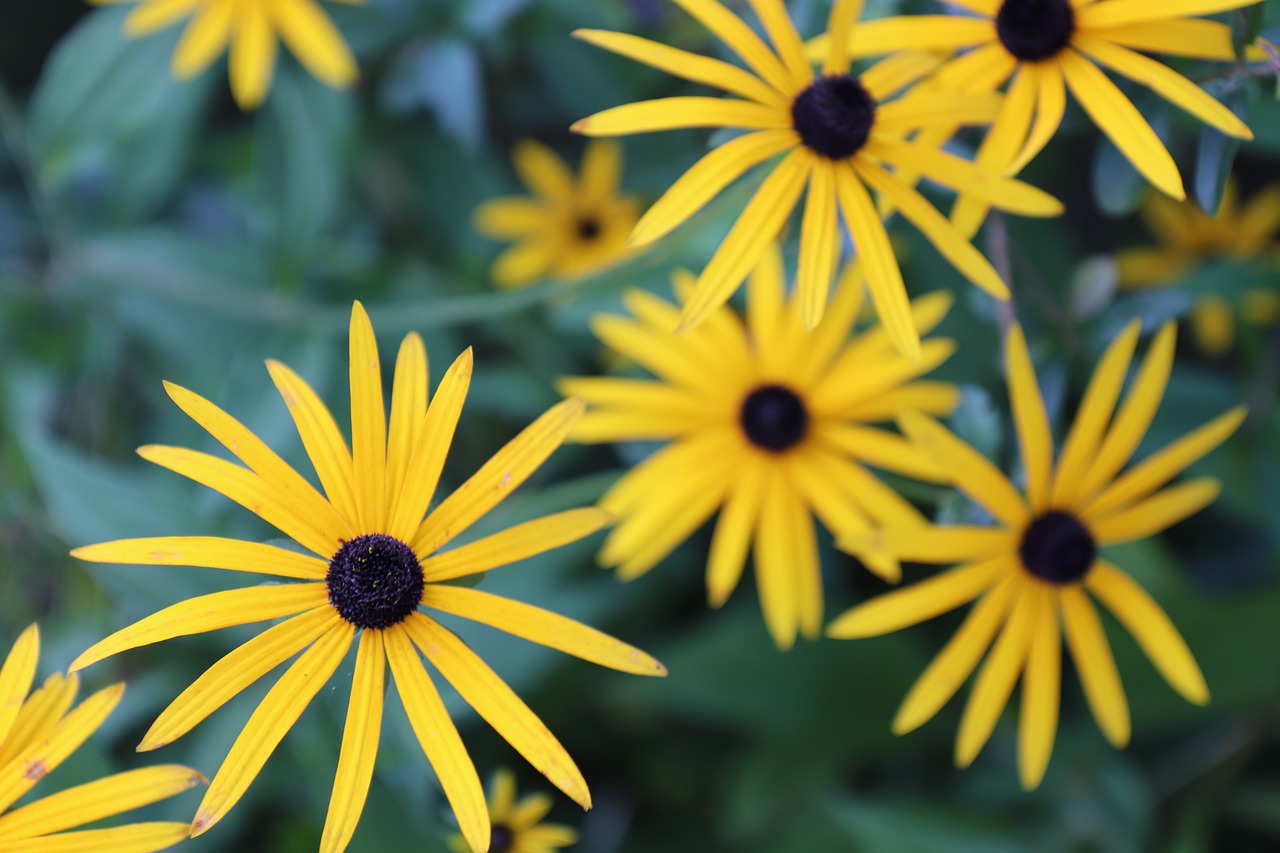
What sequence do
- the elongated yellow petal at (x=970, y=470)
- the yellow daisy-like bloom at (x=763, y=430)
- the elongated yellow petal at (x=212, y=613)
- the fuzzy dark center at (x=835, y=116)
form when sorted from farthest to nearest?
the yellow daisy-like bloom at (x=763, y=430) → the elongated yellow petal at (x=970, y=470) → the fuzzy dark center at (x=835, y=116) → the elongated yellow petal at (x=212, y=613)

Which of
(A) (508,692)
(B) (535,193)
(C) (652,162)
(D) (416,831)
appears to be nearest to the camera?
(A) (508,692)

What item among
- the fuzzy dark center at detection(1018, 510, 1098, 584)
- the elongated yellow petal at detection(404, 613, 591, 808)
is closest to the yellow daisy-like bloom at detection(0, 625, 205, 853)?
the elongated yellow petal at detection(404, 613, 591, 808)

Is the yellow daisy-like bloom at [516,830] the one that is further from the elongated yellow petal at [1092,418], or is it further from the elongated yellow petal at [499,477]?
the elongated yellow petal at [1092,418]

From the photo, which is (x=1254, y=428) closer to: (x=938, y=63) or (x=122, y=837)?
(x=938, y=63)

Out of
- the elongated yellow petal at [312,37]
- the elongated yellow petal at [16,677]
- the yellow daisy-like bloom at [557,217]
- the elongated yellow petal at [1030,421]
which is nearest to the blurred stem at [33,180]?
the elongated yellow petal at [312,37]

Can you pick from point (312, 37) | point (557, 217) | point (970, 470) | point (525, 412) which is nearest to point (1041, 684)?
point (970, 470)

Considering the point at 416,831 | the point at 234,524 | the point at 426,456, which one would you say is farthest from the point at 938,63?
the point at 234,524
